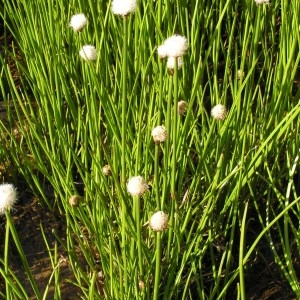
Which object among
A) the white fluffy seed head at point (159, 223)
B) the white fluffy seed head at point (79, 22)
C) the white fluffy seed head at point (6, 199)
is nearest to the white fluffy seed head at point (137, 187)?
the white fluffy seed head at point (159, 223)

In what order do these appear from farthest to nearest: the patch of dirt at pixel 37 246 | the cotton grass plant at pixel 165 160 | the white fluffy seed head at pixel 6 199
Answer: the patch of dirt at pixel 37 246 → the cotton grass plant at pixel 165 160 → the white fluffy seed head at pixel 6 199

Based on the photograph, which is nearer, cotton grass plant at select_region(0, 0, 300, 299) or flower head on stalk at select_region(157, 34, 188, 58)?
flower head on stalk at select_region(157, 34, 188, 58)

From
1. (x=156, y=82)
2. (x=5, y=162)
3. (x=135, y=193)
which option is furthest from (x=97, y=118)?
(x=5, y=162)

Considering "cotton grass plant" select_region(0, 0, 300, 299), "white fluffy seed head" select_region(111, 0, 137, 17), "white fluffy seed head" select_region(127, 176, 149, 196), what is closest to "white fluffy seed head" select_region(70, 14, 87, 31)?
"cotton grass plant" select_region(0, 0, 300, 299)

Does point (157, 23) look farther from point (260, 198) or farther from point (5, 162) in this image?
point (5, 162)

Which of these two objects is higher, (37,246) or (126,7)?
(126,7)

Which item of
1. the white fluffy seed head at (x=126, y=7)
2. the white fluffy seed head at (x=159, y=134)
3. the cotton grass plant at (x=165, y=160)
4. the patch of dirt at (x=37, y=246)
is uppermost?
the white fluffy seed head at (x=126, y=7)

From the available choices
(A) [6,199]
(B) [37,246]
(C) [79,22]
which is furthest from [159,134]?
(B) [37,246]

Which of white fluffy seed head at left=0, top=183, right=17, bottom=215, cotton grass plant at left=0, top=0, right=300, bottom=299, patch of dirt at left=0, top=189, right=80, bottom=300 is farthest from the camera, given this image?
patch of dirt at left=0, top=189, right=80, bottom=300

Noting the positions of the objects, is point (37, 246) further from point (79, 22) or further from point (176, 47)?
point (176, 47)

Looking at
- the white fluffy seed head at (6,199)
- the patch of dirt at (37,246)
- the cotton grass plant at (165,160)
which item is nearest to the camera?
the white fluffy seed head at (6,199)

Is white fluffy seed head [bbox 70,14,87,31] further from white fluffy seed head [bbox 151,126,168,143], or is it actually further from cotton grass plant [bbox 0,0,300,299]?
white fluffy seed head [bbox 151,126,168,143]

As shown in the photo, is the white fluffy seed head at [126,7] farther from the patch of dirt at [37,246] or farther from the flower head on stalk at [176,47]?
the patch of dirt at [37,246]
